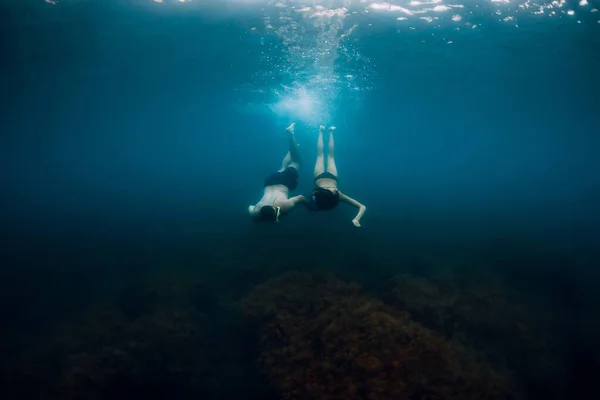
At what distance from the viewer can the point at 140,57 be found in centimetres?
2059

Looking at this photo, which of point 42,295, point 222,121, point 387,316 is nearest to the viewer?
point 387,316

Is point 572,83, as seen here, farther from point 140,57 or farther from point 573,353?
point 140,57

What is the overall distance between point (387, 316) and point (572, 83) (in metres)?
27.4

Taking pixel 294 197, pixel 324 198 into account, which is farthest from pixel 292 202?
pixel 324 198

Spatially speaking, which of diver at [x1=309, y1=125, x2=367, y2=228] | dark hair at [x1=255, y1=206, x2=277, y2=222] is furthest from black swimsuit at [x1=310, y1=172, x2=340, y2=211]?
dark hair at [x1=255, y1=206, x2=277, y2=222]

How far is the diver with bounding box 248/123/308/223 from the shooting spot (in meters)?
6.96

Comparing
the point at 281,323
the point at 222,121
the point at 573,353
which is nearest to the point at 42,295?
the point at 281,323

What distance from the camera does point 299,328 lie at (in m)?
7.77

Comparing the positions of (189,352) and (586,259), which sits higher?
(586,259)

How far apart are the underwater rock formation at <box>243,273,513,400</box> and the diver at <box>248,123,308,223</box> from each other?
9.07 feet

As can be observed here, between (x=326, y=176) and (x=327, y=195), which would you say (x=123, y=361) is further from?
(x=326, y=176)

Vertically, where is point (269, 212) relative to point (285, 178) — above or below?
below

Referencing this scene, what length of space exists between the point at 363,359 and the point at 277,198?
3.99 meters

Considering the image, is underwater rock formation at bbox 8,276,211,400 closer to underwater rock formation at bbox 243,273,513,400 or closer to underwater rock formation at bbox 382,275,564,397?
underwater rock formation at bbox 243,273,513,400
